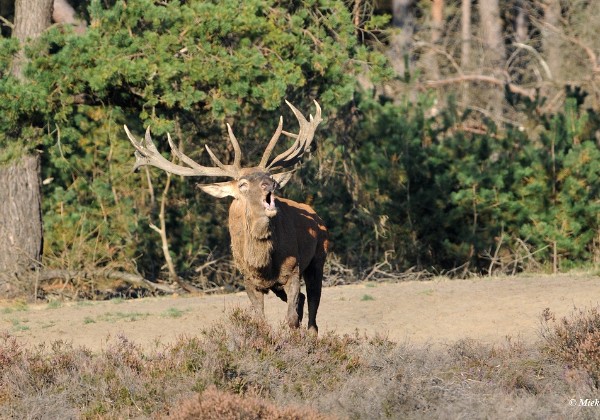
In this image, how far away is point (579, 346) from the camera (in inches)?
431

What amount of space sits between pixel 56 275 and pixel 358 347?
895 centimetres

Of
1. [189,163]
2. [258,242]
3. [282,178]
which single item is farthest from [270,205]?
[189,163]

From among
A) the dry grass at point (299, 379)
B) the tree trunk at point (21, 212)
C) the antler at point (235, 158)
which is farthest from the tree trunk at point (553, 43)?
the dry grass at point (299, 379)

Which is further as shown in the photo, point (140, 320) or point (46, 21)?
point (46, 21)

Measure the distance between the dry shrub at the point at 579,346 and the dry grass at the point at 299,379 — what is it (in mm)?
17

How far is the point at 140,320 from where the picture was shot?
15.1 meters

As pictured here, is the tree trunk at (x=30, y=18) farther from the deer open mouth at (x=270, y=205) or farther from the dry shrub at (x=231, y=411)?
the dry shrub at (x=231, y=411)

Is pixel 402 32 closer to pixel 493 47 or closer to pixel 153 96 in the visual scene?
pixel 493 47

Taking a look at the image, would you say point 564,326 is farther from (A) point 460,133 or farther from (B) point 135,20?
(A) point 460,133

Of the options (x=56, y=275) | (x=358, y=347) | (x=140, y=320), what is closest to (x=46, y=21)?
(x=56, y=275)

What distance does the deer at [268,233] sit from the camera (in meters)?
11.9

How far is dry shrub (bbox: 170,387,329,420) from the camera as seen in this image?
28.4 feet

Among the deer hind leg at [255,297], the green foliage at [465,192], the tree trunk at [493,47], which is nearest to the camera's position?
the deer hind leg at [255,297]

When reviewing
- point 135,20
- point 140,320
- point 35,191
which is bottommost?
point 140,320
